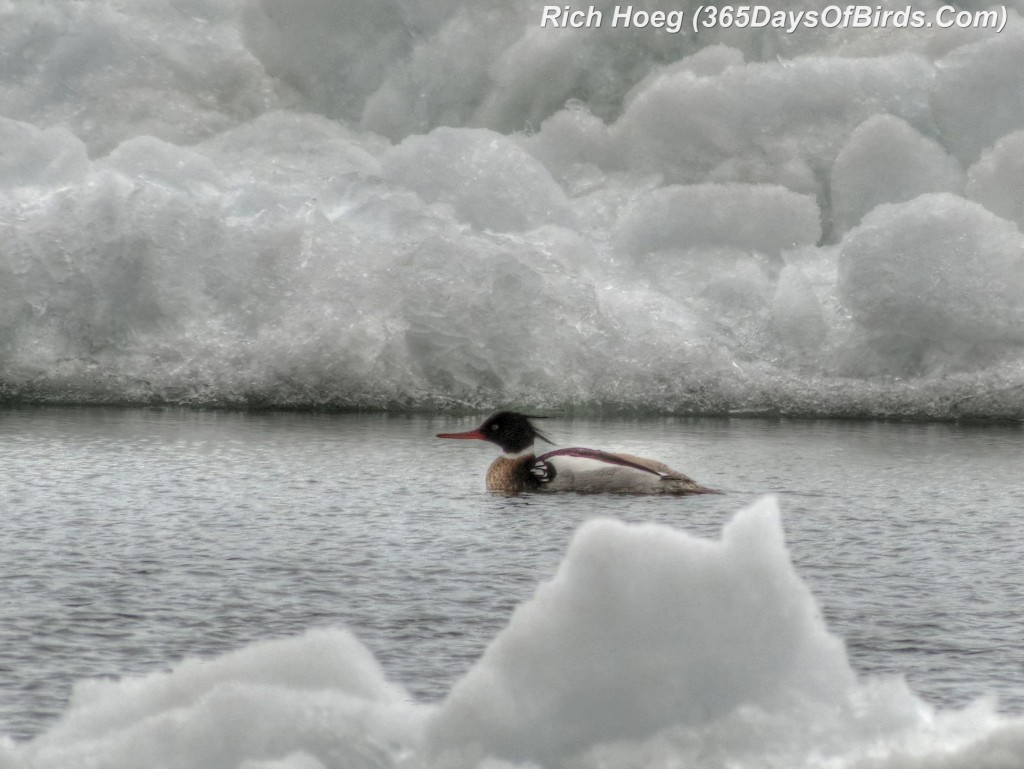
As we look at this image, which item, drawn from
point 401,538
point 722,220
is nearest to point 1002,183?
point 722,220

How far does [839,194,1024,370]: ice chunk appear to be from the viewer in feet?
Answer: 40.9

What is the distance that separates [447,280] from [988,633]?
8.02 m

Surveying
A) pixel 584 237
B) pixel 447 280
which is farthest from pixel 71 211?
pixel 584 237

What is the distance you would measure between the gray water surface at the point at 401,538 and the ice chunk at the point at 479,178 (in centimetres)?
344

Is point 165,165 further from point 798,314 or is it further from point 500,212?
point 798,314

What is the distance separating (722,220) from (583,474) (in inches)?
242

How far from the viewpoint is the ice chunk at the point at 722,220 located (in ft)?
46.4

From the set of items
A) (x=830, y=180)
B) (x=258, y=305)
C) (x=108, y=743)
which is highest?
(x=830, y=180)

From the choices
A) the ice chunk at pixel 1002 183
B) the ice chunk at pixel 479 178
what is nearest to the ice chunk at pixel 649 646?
the ice chunk at pixel 479 178

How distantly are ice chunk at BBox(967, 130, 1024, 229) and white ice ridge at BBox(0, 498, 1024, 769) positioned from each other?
11086 millimetres

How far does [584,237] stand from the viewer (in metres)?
14.3

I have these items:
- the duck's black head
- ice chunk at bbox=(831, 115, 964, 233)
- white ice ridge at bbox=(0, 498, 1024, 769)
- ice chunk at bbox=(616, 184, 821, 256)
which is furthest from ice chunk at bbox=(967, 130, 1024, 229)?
white ice ridge at bbox=(0, 498, 1024, 769)

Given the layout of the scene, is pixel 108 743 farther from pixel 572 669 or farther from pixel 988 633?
pixel 988 633

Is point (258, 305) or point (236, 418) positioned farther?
point (258, 305)
